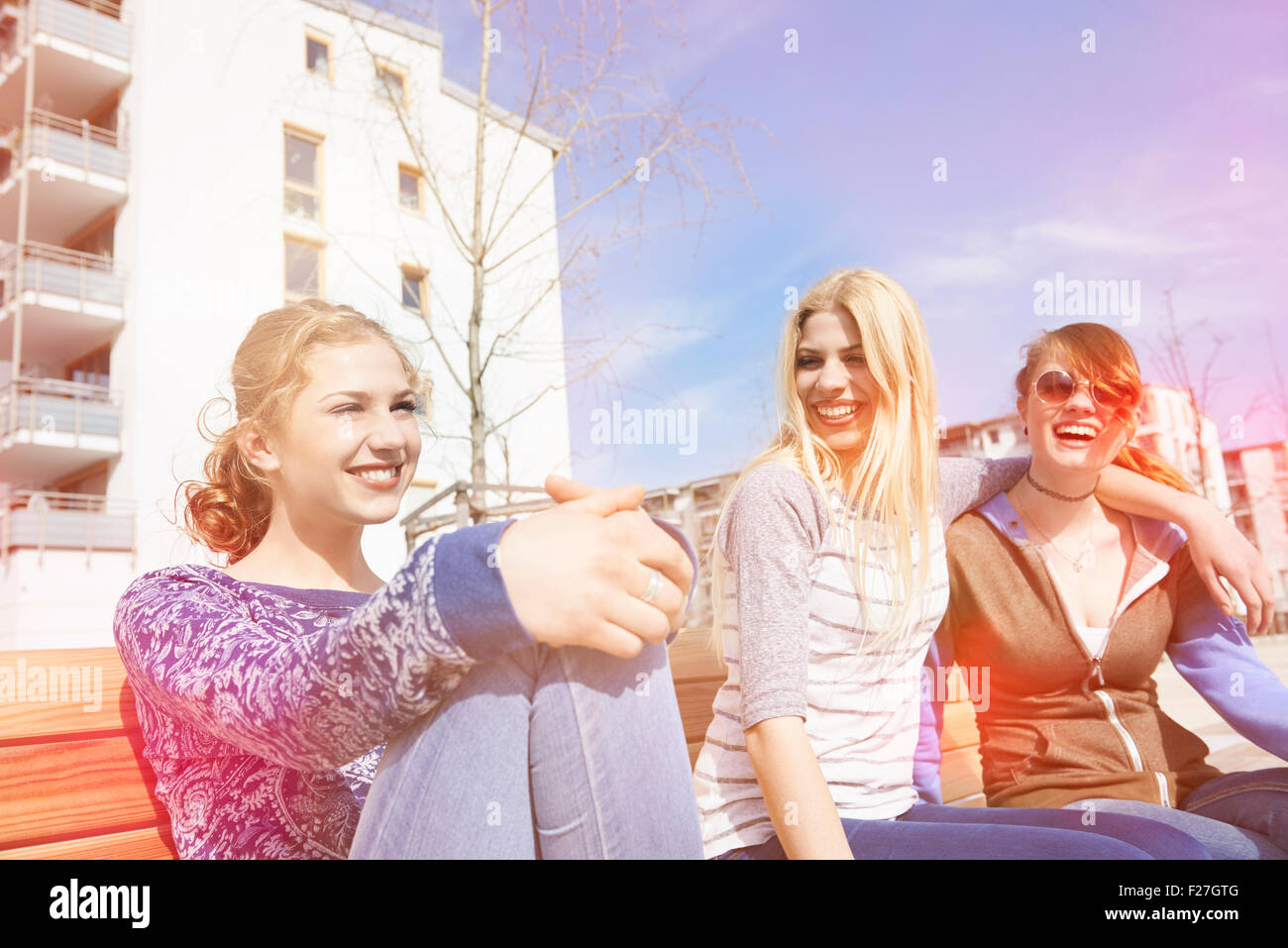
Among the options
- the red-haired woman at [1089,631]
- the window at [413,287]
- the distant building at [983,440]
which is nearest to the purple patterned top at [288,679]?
the red-haired woman at [1089,631]

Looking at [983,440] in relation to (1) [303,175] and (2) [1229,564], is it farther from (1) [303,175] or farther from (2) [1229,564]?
(1) [303,175]

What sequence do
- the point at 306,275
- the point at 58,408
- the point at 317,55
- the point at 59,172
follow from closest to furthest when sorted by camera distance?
the point at 317,55
the point at 306,275
the point at 59,172
the point at 58,408

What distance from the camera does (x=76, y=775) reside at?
3.88 ft

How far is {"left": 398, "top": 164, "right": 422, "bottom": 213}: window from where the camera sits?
3.59 metres

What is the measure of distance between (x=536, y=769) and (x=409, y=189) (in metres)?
3.97

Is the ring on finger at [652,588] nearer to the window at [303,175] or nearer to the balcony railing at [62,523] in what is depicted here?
the window at [303,175]

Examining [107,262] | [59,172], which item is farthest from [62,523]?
[59,172]

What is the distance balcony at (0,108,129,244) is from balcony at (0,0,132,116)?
0.97ft

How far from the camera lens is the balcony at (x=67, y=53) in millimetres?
9094

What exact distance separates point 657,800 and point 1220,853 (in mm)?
1132

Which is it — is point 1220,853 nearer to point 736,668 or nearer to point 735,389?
point 736,668

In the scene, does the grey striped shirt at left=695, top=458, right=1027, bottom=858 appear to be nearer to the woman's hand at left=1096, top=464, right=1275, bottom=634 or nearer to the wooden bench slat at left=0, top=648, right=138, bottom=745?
the woman's hand at left=1096, top=464, right=1275, bottom=634

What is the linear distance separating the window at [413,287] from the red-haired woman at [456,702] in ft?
8.35
